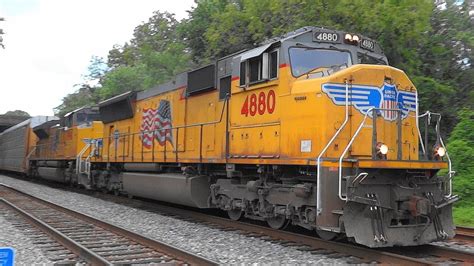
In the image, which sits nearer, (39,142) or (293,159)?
(293,159)

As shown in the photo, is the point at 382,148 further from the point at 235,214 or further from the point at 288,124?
the point at 235,214

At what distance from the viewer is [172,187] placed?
34.0 ft

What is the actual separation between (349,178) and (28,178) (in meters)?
26.1

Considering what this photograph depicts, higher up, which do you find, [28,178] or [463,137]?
[463,137]

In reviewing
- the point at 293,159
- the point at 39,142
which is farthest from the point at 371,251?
the point at 39,142

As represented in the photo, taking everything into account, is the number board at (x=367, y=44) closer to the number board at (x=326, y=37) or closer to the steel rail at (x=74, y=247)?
the number board at (x=326, y=37)

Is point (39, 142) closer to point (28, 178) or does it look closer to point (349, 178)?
point (28, 178)

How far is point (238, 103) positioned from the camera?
27.6 feet

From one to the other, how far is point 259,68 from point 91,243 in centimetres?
390

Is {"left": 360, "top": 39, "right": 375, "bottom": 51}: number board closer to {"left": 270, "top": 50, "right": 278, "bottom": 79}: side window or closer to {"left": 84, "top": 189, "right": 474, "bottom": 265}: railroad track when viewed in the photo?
{"left": 270, "top": 50, "right": 278, "bottom": 79}: side window

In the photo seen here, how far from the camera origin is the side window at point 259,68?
7518 millimetres

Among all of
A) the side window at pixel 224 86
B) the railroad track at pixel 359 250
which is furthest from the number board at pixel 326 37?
the railroad track at pixel 359 250

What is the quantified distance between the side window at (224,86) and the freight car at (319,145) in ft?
0.07

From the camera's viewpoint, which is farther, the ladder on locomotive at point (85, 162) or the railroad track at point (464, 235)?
the ladder on locomotive at point (85, 162)
